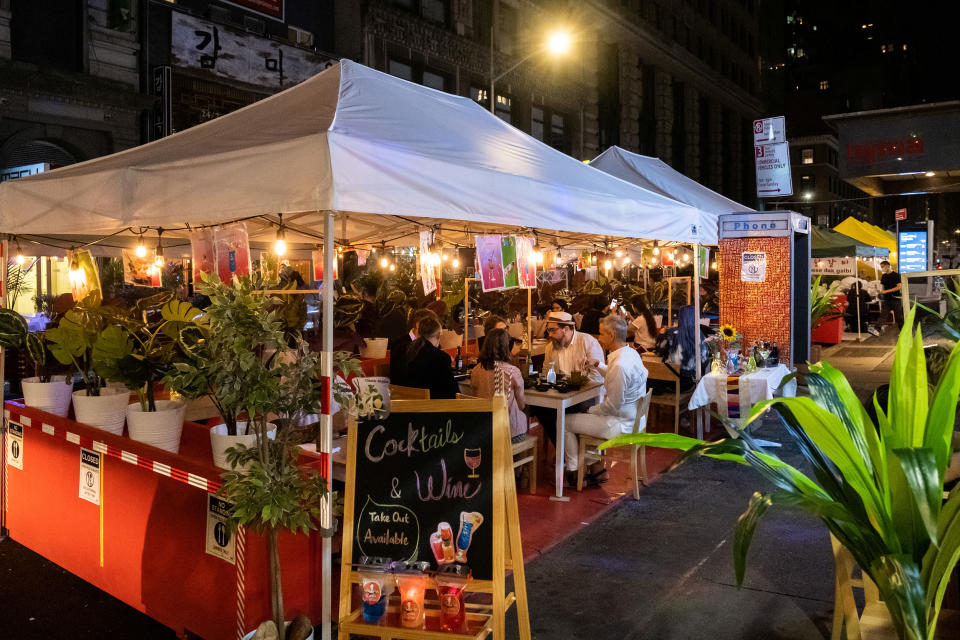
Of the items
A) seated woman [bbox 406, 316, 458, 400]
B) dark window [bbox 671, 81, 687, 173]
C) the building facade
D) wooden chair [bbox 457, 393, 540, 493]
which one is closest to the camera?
wooden chair [bbox 457, 393, 540, 493]

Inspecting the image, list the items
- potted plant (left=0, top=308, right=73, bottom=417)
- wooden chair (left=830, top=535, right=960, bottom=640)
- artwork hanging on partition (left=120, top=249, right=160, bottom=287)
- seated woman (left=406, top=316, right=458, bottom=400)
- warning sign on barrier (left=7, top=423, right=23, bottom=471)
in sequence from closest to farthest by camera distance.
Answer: wooden chair (left=830, top=535, right=960, bottom=640)
potted plant (left=0, top=308, right=73, bottom=417)
warning sign on barrier (left=7, top=423, right=23, bottom=471)
seated woman (left=406, top=316, right=458, bottom=400)
artwork hanging on partition (left=120, top=249, right=160, bottom=287)

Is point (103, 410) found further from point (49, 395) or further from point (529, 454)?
point (529, 454)

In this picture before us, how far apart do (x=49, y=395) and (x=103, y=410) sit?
834 millimetres

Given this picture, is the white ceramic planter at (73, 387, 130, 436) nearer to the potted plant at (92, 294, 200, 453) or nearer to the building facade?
the potted plant at (92, 294, 200, 453)

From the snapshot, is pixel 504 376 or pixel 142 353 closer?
pixel 142 353

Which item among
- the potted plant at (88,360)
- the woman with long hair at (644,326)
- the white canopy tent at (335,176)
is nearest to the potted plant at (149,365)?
the potted plant at (88,360)

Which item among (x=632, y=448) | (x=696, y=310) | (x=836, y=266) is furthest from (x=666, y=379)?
(x=836, y=266)

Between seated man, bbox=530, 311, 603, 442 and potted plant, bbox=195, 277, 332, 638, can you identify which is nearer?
A: potted plant, bbox=195, 277, 332, 638

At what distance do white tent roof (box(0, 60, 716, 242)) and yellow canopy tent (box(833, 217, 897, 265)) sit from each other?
20321mm

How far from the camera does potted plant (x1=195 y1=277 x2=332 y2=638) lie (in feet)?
11.2

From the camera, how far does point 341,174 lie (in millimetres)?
3465

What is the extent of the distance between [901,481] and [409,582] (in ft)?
7.34

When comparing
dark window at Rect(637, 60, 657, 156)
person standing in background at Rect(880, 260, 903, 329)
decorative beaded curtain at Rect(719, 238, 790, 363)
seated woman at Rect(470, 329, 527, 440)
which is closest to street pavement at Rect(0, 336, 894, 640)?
seated woman at Rect(470, 329, 527, 440)

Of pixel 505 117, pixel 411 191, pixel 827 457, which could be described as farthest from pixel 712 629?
pixel 505 117
